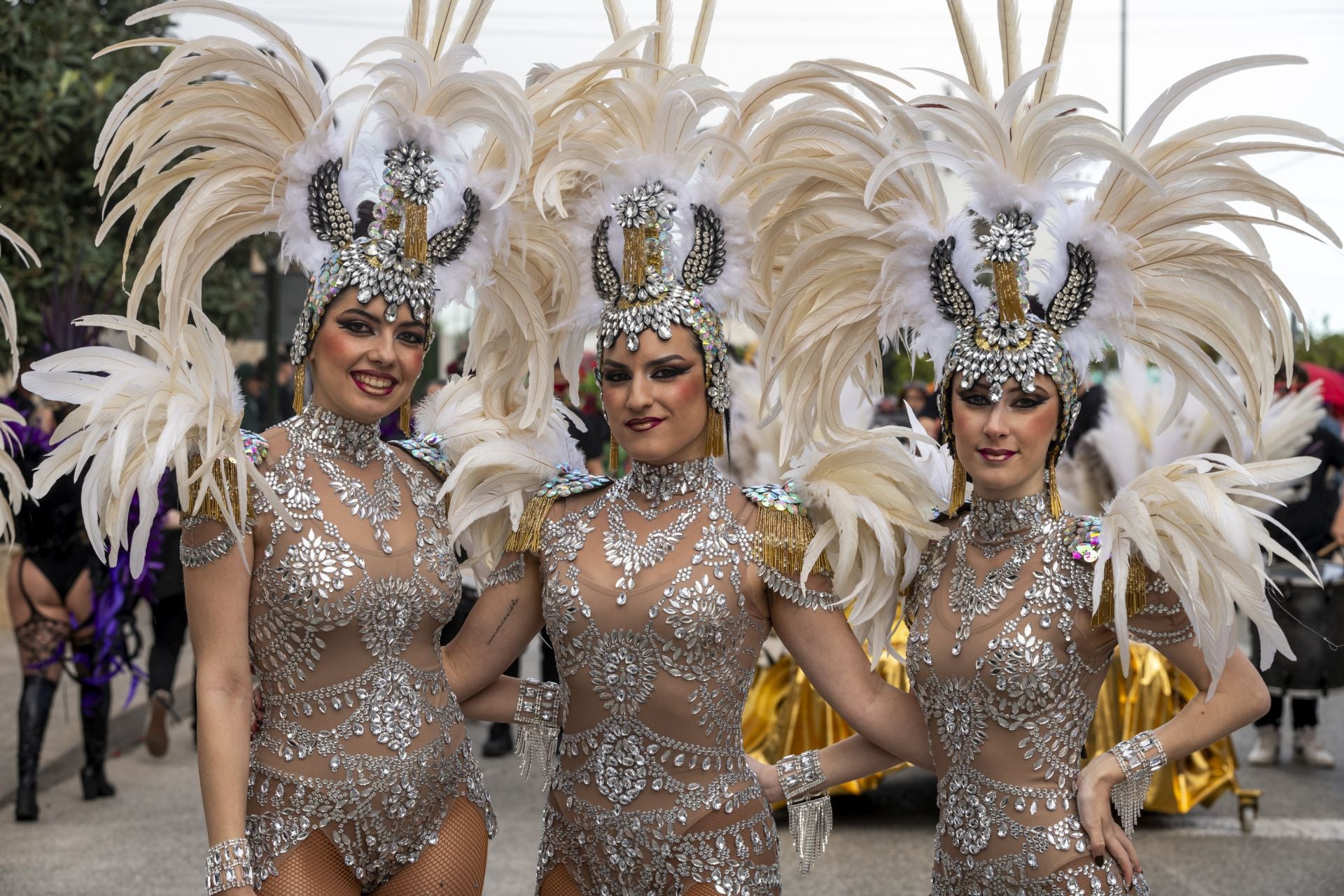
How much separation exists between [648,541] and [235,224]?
1.20m

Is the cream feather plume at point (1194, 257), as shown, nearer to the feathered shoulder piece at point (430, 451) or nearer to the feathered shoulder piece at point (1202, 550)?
the feathered shoulder piece at point (1202, 550)

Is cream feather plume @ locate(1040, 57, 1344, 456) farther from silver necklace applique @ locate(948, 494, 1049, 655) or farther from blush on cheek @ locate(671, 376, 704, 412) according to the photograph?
blush on cheek @ locate(671, 376, 704, 412)

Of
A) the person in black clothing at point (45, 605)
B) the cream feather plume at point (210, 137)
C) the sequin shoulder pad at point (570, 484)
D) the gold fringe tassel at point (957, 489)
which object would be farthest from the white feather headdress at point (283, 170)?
the person in black clothing at point (45, 605)

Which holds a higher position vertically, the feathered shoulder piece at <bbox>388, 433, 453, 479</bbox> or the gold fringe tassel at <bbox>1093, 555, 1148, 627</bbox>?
the feathered shoulder piece at <bbox>388, 433, 453, 479</bbox>

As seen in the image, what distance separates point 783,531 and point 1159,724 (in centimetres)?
383

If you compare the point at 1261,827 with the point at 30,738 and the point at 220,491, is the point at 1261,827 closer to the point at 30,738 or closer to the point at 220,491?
the point at 220,491

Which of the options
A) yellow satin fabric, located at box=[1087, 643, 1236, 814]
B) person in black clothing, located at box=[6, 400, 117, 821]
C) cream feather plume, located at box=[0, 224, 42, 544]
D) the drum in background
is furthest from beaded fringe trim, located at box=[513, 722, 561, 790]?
the drum in background

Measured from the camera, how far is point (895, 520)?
2.95 meters

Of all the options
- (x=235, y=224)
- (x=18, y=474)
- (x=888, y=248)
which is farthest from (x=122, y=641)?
(x=888, y=248)

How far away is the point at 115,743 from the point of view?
804 centimetres

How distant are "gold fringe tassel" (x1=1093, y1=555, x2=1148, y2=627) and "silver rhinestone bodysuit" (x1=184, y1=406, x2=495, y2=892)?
140 cm

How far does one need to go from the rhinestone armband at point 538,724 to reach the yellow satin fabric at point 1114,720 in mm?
2841

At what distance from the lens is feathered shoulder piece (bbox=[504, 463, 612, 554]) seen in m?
3.03

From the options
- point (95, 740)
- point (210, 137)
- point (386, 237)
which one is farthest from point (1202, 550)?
point (95, 740)
